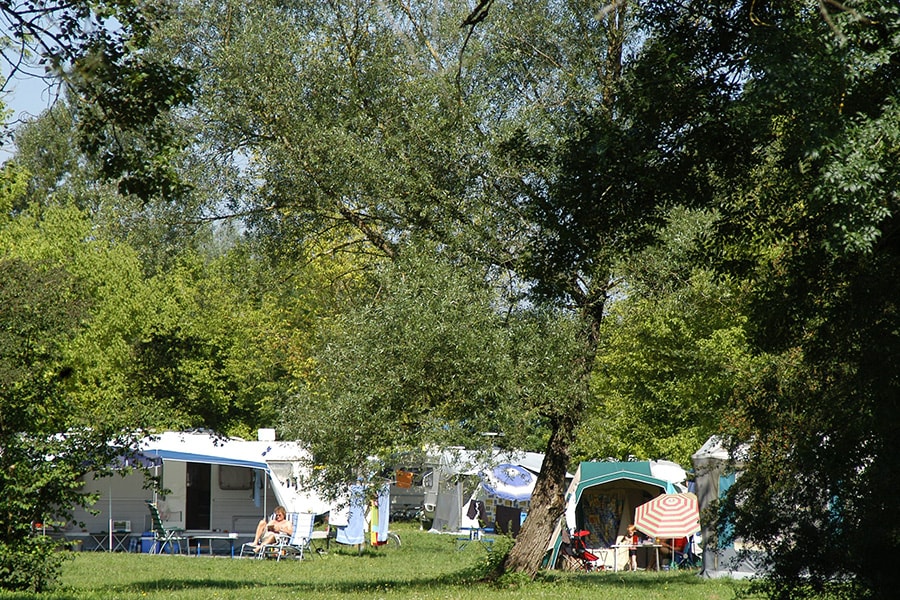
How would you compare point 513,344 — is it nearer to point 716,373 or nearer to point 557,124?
point 557,124

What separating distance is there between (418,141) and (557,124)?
2.33m

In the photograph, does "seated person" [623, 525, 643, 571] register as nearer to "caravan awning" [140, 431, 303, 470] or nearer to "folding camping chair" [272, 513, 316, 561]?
"folding camping chair" [272, 513, 316, 561]

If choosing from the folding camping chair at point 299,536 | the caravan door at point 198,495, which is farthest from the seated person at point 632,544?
the caravan door at point 198,495

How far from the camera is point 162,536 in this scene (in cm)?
2344

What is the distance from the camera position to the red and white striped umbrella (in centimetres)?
2028

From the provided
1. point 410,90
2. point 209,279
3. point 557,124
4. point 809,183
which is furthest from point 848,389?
point 209,279

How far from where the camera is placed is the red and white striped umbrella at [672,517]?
2028 cm

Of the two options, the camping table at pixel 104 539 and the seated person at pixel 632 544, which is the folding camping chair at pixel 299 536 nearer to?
the camping table at pixel 104 539

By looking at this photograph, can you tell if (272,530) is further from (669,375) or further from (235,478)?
(669,375)

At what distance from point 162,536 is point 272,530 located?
2.60 metres

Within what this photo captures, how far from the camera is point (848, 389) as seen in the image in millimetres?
8570

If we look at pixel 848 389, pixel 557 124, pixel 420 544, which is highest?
pixel 557 124

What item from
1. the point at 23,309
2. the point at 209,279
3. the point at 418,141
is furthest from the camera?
the point at 209,279

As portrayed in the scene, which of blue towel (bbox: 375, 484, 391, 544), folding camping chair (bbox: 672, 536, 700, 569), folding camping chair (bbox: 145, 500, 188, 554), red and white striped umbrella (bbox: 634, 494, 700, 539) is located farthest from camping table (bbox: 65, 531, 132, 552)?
folding camping chair (bbox: 672, 536, 700, 569)
